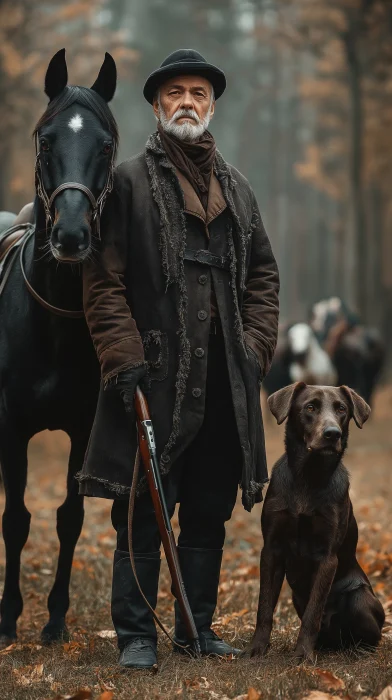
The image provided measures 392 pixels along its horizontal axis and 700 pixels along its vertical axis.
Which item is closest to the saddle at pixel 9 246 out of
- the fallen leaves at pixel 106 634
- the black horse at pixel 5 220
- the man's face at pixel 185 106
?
the black horse at pixel 5 220

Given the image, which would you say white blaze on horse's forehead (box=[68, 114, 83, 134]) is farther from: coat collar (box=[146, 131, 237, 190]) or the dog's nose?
the dog's nose

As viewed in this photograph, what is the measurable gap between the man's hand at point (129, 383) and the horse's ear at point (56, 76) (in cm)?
139

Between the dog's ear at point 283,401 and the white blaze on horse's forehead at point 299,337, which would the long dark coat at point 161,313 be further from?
the white blaze on horse's forehead at point 299,337

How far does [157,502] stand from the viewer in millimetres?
5059

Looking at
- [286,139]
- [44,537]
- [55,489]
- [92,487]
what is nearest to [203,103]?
[92,487]

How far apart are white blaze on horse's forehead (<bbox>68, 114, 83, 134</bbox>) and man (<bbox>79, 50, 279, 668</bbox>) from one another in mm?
295

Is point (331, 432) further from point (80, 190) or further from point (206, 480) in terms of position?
point (80, 190)

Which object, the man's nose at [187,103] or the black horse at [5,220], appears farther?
the black horse at [5,220]

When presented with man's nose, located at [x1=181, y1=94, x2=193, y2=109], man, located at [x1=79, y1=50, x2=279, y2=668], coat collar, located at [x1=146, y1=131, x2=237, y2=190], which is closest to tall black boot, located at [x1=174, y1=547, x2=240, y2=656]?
man, located at [x1=79, y1=50, x2=279, y2=668]

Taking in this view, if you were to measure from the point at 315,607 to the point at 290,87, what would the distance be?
134ft

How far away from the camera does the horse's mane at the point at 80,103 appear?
5.25m

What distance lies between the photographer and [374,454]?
14.9 meters

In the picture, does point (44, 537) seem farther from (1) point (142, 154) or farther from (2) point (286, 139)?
(2) point (286, 139)

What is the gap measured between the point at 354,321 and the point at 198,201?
48.7 feet
